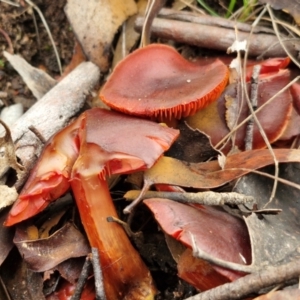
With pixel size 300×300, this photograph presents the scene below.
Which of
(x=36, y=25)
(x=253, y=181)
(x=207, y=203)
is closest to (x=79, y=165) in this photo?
(x=207, y=203)

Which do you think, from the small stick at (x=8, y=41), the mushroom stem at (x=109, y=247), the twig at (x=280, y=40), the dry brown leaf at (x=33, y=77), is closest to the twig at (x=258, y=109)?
the twig at (x=280, y=40)

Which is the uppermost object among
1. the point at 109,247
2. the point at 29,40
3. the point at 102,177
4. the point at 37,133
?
the point at 29,40

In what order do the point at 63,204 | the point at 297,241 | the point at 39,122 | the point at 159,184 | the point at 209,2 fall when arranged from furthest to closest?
1. the point at 209,2
2. the point at 39,122
3. the point at 63,204
4. the point at 159,184
5. the point at 297,241

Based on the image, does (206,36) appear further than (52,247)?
Yes

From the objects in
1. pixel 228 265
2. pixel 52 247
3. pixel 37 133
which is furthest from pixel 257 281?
pixel 37 133

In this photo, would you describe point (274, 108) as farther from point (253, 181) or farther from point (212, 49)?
point (212, 49)

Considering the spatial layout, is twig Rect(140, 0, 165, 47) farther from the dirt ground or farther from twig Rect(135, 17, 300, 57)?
the dirt ground

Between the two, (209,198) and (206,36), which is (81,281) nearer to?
(209,198)
